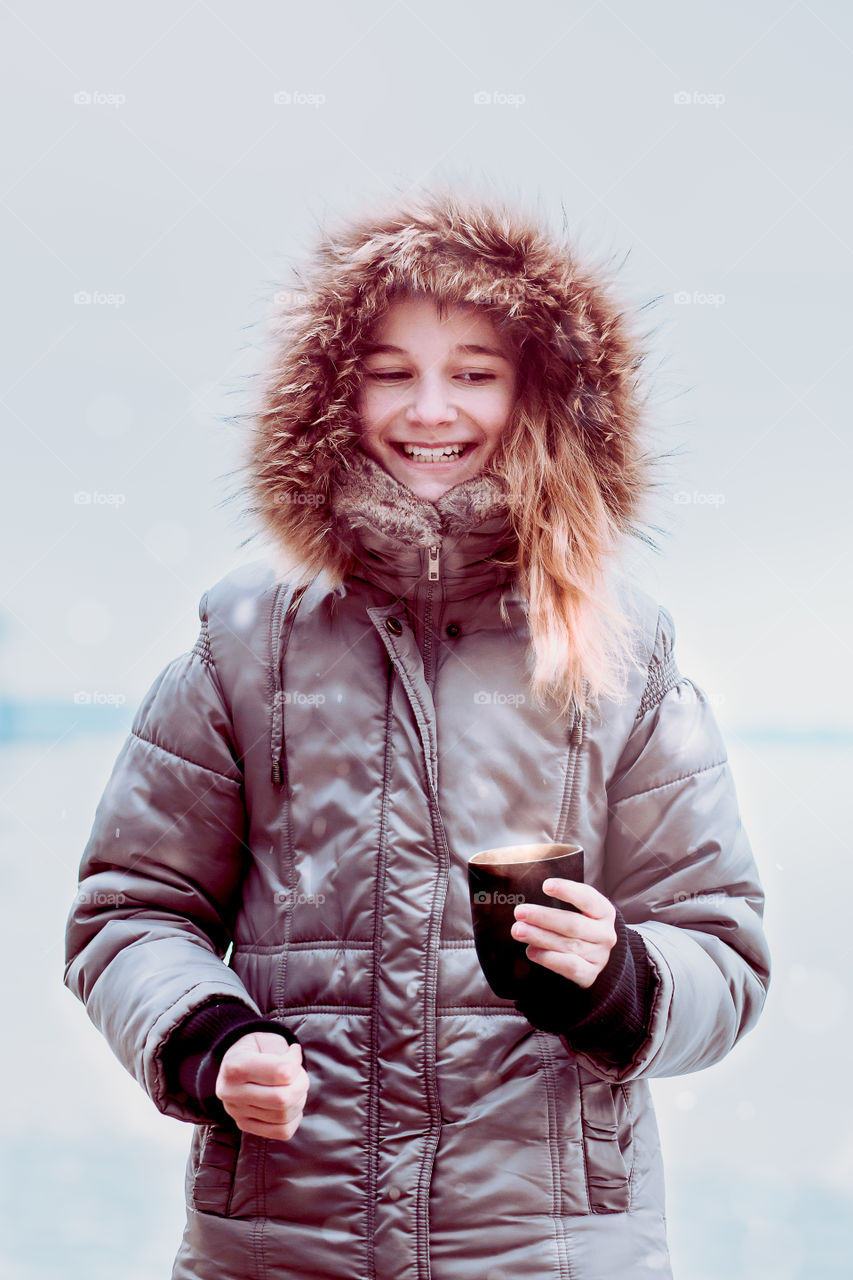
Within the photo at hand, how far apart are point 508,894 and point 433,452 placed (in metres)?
0.52

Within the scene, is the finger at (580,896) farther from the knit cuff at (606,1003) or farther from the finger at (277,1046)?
the finger at (277,1046)

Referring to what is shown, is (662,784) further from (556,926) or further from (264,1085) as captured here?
(264,1085)

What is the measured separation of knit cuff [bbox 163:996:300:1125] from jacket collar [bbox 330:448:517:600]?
453 mm

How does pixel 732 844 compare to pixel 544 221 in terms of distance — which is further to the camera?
pixel 544 221

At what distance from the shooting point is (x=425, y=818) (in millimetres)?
1099

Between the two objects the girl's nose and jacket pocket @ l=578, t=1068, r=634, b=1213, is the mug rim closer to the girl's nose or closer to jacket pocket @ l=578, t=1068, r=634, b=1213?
jacket pocket @ l=578, t=1068, r=634, b=1213

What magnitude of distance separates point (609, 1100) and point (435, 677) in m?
0.44

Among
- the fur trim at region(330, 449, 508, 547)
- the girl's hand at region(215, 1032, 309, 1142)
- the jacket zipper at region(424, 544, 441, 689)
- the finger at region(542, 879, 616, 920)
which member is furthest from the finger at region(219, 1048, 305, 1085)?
the fur trim at region(330, 449, 508, 547)

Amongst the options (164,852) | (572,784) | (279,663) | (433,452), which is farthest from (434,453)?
(164,852)

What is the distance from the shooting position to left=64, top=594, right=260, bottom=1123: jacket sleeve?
44.1 inches

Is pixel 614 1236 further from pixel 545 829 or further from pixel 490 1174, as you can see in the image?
pixel 545 829

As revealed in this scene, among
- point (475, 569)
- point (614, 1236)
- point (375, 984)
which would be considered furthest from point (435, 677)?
point (614, 1236)

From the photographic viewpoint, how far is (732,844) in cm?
115

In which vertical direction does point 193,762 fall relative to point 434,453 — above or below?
below
